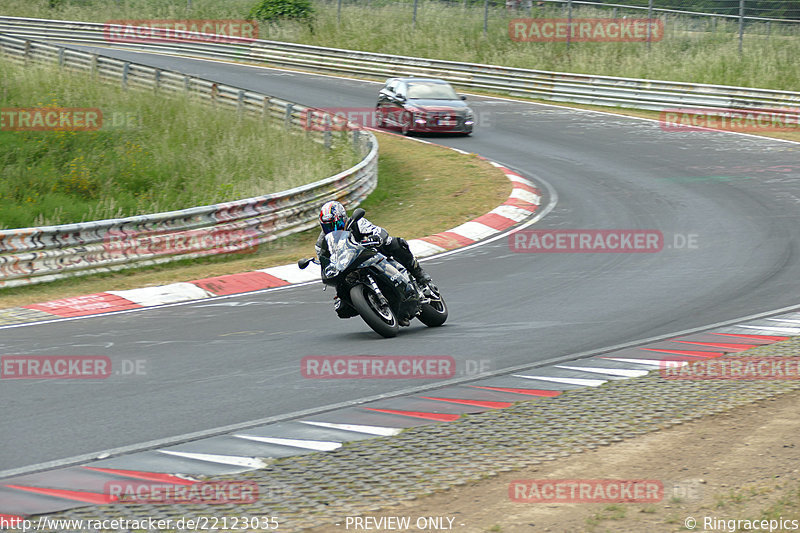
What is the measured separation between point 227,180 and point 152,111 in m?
6.33

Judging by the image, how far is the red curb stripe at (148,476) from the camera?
5875mm

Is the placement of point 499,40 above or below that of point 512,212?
above

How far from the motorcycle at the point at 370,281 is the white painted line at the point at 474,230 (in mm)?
6087

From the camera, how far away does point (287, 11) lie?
1812 inches

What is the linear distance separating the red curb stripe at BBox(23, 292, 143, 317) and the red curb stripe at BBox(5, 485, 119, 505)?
596 centimetres

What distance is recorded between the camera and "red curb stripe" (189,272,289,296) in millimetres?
12852
